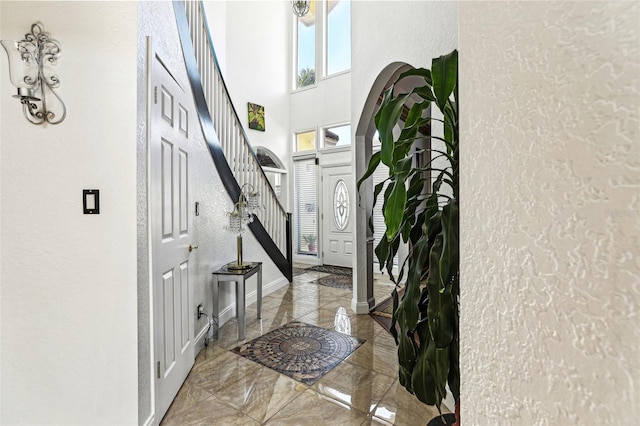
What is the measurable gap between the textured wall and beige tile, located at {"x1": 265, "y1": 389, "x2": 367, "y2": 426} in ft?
4.59

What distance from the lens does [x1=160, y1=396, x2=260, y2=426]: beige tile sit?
1655 millimetres

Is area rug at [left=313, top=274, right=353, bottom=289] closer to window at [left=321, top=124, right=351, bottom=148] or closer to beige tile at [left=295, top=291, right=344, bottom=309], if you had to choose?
beige tile at [left=295, top=291, right=344, bottom=309]

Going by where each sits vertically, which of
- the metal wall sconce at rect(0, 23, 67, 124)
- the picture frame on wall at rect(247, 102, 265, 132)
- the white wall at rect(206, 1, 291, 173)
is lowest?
the metal wall sconce at rect(0, 23, 67, 124)

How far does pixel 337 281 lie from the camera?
187 inches

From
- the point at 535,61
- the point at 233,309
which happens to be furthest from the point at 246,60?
the point at 535,61

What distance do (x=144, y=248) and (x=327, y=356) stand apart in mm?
1578

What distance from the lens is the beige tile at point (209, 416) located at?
65.2 inches

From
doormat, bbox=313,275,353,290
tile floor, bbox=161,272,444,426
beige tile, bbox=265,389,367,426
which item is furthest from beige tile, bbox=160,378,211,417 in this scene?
doormat, bbox=313,275,353,290

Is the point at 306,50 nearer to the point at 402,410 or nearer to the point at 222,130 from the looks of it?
the point at 222,130

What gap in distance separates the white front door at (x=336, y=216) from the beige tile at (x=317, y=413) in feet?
12.8

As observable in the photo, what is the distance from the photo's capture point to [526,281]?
41cm

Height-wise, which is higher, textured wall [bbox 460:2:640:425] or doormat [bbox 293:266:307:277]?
textured wall [bbox 460:2:640:425]

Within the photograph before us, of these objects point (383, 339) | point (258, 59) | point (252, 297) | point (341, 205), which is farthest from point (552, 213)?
point (258, 59)

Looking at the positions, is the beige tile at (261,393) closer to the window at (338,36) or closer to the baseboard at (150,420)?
the baseboard at (150,420)
